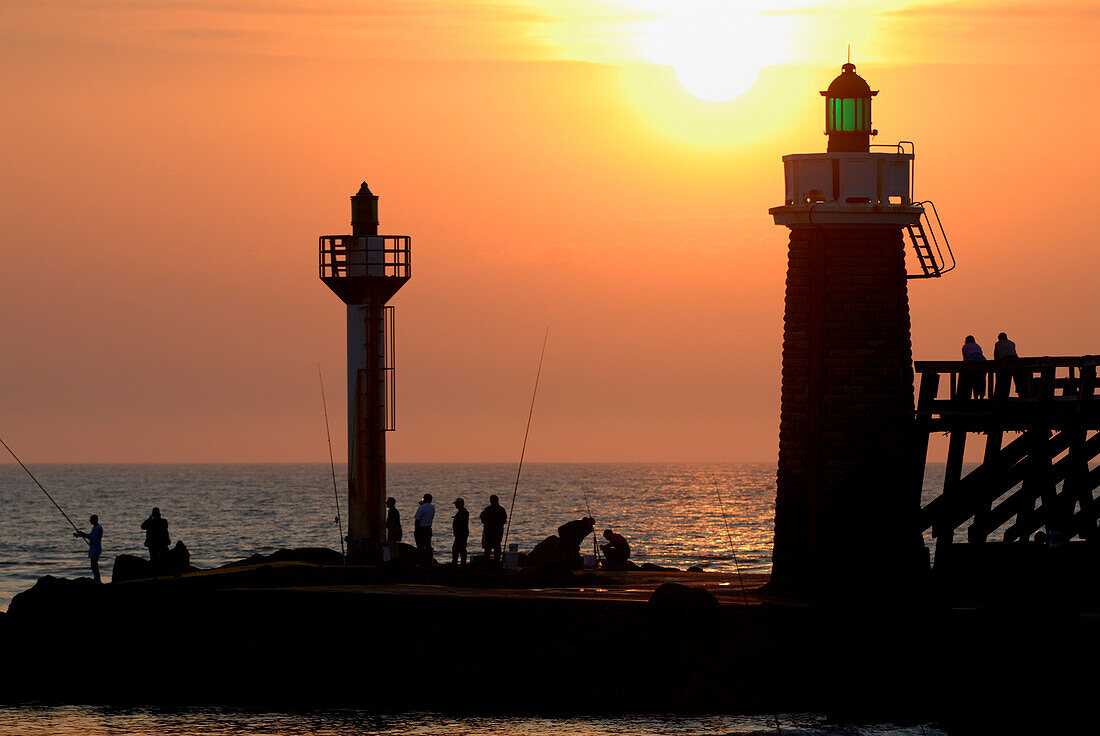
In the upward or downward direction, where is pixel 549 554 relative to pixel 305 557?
upward

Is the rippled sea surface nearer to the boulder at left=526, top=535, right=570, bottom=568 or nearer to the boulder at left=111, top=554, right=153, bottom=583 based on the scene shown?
the boulder at left=526, top=535, right=570, bottom=568

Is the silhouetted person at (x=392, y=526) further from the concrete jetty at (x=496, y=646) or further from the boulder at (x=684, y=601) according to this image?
the boulder at (x=684, y=601)

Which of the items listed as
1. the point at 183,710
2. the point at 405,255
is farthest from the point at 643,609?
the point at 405,255

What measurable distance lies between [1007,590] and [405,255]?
17.5 m

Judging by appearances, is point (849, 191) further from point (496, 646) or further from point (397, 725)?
point (397, 725)

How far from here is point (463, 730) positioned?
26.0m

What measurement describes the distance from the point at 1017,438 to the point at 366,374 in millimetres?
15297

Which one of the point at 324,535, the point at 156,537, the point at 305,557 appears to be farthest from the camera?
the point at 324,535

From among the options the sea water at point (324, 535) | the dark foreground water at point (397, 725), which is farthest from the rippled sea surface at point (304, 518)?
the dark foreground water at point (397, 725)

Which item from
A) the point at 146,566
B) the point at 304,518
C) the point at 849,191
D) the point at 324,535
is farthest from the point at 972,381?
the point at 304,518

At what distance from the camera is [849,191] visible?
96.7ft

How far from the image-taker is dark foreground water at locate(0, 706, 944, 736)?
2550cm

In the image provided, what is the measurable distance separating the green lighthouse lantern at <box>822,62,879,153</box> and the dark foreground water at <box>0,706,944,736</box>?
1020 cm

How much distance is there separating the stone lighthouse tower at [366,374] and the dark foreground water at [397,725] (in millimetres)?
10475
